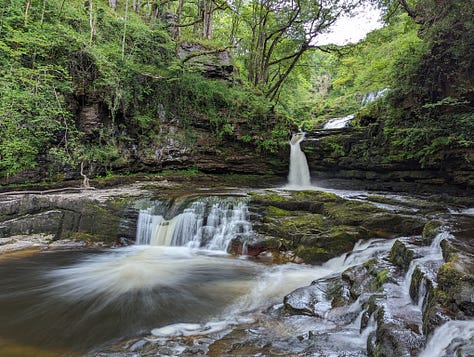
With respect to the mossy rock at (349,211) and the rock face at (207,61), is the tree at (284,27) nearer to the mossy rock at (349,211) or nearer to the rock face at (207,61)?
the rock face at (207,61)

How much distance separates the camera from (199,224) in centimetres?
766

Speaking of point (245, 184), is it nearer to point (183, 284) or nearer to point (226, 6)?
point (183, 284)

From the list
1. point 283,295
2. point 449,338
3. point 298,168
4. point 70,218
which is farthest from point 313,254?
point 298,168

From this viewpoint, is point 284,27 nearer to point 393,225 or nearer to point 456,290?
point 393,225

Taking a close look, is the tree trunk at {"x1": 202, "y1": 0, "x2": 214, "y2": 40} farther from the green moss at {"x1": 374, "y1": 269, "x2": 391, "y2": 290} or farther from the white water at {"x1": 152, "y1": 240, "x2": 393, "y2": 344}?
the green moss at {"x1": 374, "y1": 269, "x2": 391, "y2": 290}

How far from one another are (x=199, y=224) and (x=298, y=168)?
696 centimetres

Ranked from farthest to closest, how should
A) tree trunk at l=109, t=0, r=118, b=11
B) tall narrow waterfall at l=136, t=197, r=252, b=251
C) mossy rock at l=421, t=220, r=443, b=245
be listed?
1. tree trunk at l=109, t=0, r=118, b=11
2. tall narrow waterfall at l=136, t=197, r=252, b=251
3. mossy rock at l=421, t=220, r=443, b=245

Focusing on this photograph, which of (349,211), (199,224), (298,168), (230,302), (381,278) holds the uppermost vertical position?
(298,168)

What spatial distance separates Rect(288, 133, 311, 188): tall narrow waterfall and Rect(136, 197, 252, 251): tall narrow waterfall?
580 centimetres

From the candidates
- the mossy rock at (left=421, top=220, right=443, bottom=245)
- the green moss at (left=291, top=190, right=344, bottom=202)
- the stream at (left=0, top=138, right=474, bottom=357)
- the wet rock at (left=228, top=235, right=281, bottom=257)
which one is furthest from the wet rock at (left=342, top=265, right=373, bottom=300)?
the green moss at (left=291, top=190, right=344, bottom=202)

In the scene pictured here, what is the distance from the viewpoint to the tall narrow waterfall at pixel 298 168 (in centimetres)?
1297

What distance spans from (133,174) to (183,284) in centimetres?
744

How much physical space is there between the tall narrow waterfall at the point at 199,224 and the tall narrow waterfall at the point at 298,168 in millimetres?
5804

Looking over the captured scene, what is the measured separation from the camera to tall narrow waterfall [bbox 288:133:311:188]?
1297 centimetres
